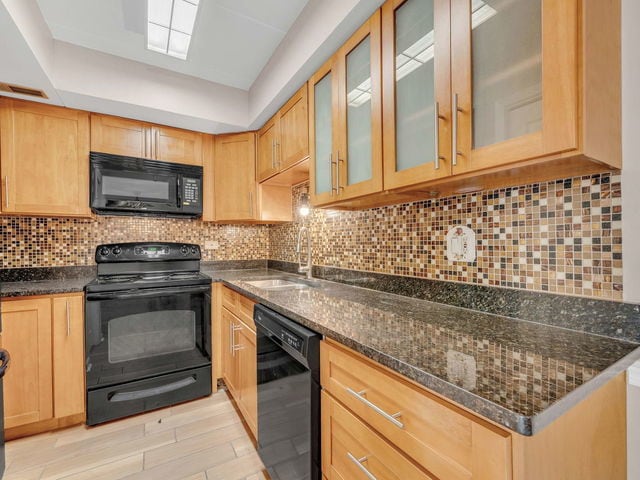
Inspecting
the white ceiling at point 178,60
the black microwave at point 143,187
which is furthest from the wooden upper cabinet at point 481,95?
the black microwave at point 143,187

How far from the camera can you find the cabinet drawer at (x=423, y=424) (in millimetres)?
545

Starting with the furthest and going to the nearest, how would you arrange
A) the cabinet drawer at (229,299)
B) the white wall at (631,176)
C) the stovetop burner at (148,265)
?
the stovetop burner at (148,265) < the cabinet drawer at (229,299) < the white wall at (631,176)

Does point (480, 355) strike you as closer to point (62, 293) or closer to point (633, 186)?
point (633, 186)

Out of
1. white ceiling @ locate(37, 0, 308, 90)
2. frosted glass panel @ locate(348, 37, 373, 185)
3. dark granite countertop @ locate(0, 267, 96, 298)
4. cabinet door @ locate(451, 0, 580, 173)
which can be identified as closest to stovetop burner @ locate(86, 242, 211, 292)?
dark granite countertop @ locate(0, 267, 96, 298)

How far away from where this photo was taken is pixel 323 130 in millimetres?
1693

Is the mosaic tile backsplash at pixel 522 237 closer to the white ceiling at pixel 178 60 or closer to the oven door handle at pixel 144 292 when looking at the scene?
the white ceiling at pixel 178 60

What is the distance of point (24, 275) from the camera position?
7.20 feet

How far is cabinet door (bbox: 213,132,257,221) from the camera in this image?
8.64ft

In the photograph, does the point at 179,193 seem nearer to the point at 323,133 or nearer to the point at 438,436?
the point at 323,133

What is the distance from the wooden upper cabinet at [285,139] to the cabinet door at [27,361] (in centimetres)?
169

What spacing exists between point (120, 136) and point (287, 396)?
2.25m

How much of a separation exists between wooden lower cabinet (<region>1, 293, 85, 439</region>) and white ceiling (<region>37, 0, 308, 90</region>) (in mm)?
1616

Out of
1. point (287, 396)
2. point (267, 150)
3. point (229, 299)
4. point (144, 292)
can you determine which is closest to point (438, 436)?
point (287, 396)

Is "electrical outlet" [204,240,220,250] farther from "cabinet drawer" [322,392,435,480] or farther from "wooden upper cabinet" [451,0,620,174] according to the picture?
"wooden upper cabinet" [451,0,620,174]
